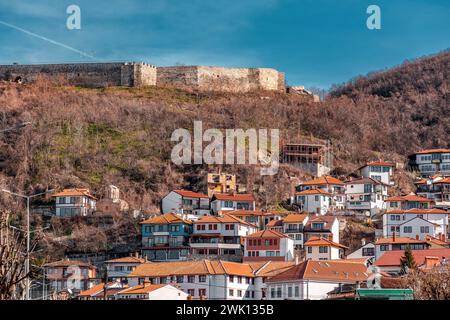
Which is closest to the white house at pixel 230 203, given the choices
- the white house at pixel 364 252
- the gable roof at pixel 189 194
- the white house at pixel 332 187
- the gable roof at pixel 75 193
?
the gable roof at pixel 189 194

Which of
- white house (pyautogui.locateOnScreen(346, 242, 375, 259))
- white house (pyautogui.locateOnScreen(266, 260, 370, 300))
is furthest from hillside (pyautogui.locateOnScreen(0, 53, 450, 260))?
white house (pyautogui.locateOnScreen(266, 260, 370, 300))

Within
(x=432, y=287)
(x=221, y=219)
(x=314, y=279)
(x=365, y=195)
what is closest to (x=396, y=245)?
(x=221, y=219)

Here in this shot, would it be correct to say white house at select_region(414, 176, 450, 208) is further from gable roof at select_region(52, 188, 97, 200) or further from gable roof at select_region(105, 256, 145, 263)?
gable roof at select_region(105, 256, 145, 263)

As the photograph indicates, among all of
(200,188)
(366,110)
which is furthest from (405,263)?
(366,110)

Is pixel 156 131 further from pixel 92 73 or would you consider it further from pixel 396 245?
pixel 396 245

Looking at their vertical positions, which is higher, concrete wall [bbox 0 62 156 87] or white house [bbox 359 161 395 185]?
concrete wall [bbox 0 62 156 87]

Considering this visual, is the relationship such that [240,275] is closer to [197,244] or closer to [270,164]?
[197,244]
